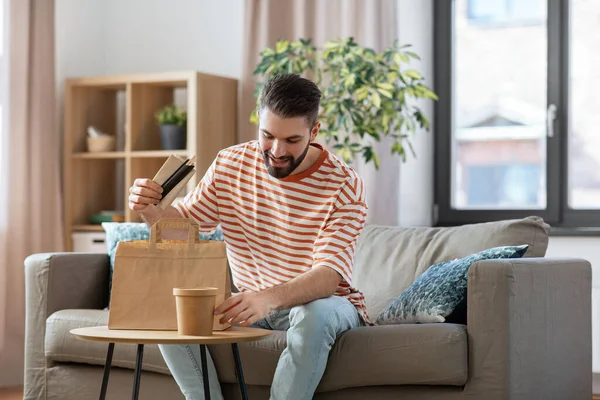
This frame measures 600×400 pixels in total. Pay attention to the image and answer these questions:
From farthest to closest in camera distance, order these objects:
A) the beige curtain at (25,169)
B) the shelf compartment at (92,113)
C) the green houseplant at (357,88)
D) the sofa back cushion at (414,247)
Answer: the shelf compartment at (92,113) < the beige curtain at (25,169) < the green houseplant at (357,88) < the sofa back cushion at (414,247)

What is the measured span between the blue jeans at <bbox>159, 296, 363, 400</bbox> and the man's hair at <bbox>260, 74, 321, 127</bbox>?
46 cm

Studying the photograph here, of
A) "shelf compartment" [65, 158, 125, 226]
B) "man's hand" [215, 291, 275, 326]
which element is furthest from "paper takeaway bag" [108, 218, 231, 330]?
"shelf compartment" [65, 158, 125, 226]

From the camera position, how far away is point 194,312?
73.6 inches

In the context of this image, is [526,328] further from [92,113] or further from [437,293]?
[92,113]

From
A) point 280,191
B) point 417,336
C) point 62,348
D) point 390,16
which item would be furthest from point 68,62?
point 417,336

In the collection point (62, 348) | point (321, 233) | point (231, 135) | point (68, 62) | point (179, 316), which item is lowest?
point (62, 348)

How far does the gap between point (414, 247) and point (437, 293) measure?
451mm

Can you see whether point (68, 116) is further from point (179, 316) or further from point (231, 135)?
point (179, 316)

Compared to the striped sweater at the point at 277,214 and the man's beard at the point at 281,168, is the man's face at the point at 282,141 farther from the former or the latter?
the striped sweater at the point at 277,214

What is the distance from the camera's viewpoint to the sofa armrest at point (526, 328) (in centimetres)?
235

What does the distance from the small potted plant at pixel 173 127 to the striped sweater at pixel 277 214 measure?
1941 mm

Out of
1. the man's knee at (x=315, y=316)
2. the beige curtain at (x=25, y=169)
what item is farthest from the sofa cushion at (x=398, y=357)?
the beige curtain at (x=25, y=169)

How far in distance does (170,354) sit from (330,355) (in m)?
0.41

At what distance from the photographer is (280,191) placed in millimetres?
2449
